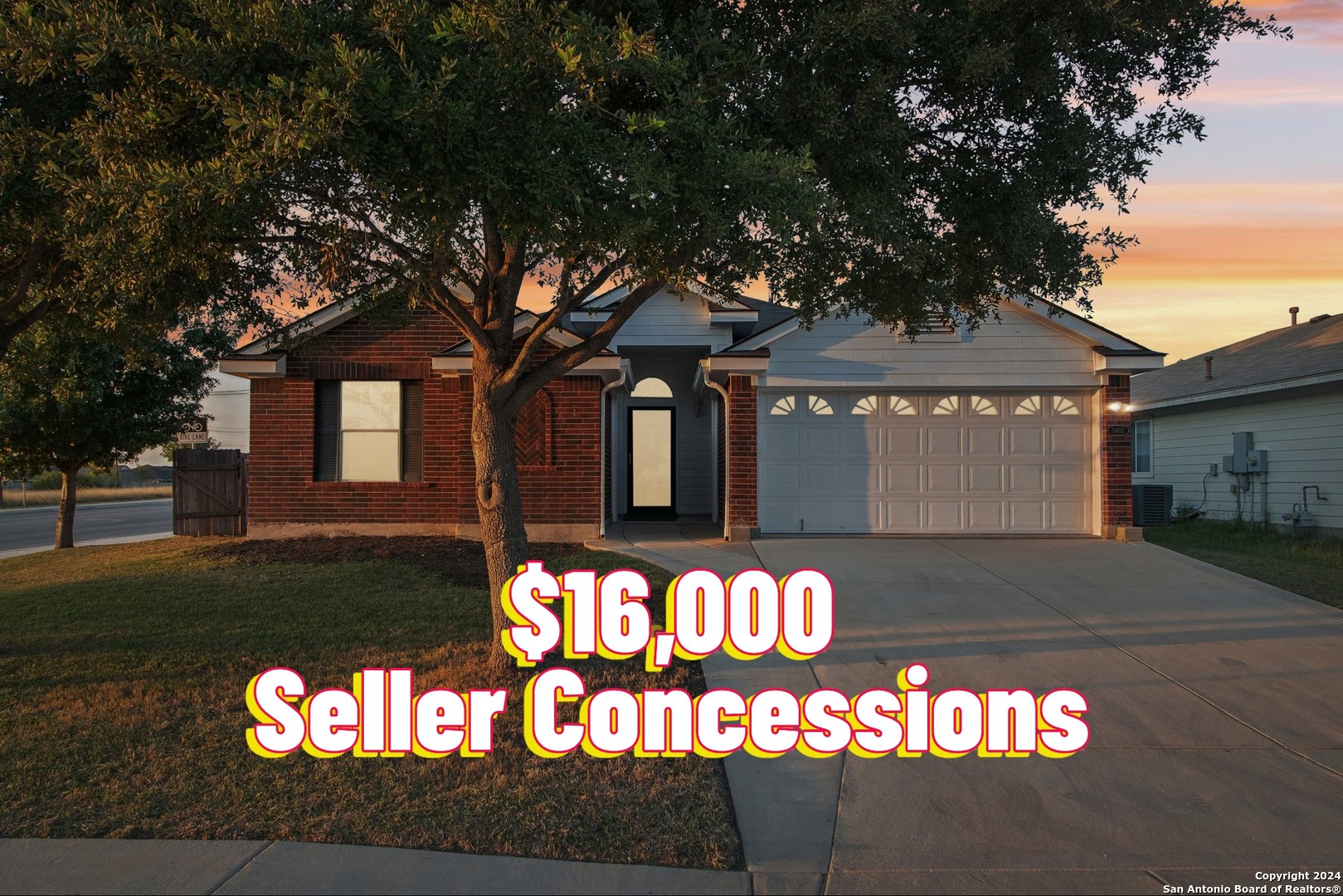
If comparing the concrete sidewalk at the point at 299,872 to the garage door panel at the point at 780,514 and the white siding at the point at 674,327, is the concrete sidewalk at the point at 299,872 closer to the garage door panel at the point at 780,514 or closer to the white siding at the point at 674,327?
the garage door panel at the point at 780,514

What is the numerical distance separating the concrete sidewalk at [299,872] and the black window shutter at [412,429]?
10753 mm

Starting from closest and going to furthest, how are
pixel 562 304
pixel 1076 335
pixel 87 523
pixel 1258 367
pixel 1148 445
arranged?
pixel 562 304, pixel 1076 335, pixel 1258 367, pixel 1148 445, pixel 87 523

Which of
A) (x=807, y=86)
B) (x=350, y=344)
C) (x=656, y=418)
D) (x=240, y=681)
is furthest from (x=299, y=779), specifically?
(x=656, y=418)

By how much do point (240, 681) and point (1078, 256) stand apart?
24.3 ft

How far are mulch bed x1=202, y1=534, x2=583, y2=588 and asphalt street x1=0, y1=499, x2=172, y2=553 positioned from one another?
756 cm

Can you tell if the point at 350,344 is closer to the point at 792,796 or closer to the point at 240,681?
the point at 240,681

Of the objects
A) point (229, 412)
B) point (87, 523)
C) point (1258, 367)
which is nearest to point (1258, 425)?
point (1258, 367)

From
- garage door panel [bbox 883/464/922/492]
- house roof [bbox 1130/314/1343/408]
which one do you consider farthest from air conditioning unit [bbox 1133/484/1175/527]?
garage door panel [bbox 883/464/922/492]

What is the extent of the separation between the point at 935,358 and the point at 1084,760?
9.39m

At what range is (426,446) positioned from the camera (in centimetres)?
1493

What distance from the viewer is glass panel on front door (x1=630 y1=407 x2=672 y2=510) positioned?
19234 millimetres

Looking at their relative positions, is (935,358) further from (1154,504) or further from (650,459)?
(1154,504)

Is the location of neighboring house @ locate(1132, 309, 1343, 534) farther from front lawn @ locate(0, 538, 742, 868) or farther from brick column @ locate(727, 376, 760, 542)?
front lawn @ locate(0, 538, 742, 868)

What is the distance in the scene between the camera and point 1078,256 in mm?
7871
